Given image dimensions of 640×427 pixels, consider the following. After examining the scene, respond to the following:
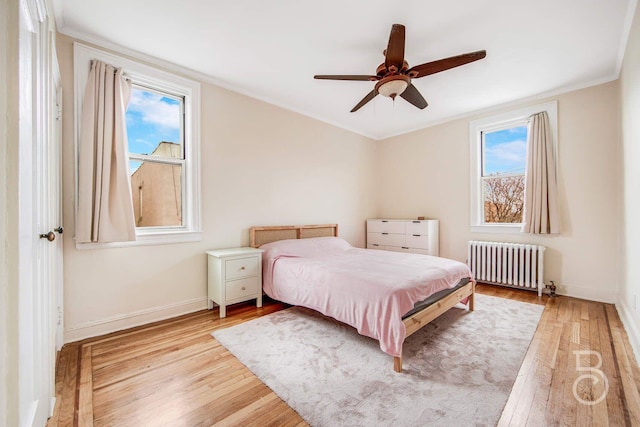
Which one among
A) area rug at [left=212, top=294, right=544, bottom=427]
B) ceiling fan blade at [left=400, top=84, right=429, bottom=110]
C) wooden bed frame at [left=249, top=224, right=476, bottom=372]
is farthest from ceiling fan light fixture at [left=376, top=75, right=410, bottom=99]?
area rug at [left=212, top=294, right=544, bottom=427]

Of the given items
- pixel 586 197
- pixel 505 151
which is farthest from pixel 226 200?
pixel 586 197

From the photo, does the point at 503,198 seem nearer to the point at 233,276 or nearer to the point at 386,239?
the point at 386,239

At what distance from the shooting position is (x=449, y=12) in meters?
2.03

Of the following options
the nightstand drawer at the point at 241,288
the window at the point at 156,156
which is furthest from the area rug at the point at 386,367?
the window at the point at 156,156

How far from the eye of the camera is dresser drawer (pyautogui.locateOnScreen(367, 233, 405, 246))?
4.59 m

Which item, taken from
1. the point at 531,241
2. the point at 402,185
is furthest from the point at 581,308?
the point at 402,185

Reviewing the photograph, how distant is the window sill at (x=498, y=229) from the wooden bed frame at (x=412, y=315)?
59.4 inches

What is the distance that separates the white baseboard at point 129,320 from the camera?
7.32ft

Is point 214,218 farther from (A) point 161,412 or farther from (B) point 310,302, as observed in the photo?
(A) point 161,412

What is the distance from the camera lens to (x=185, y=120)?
9.73 ft

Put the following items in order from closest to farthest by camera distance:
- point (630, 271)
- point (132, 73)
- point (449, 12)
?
point (449, 12), point (630, 271), point (132, 73)

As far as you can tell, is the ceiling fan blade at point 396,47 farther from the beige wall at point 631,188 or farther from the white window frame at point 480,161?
the white window frame at point 480,161

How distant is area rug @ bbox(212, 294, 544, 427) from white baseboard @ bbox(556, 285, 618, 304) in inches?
43.6

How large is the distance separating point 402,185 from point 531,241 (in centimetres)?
216
